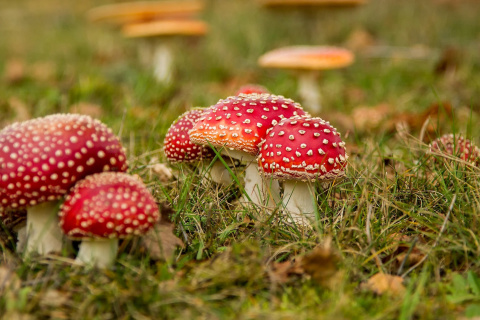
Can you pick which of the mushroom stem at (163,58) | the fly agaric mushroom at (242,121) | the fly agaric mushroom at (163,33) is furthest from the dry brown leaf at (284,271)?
the mushroom stem at (163,58)

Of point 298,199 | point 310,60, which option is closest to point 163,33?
point 310,60

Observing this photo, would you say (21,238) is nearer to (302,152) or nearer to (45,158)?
(45,158)

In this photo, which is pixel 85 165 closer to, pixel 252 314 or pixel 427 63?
pixel 252 314

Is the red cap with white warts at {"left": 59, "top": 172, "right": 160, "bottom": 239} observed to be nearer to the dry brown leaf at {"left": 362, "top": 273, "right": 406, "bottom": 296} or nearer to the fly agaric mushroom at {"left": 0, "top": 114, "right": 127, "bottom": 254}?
the fly agaric mushroom at {"left": 0, "top": 114, "right": 127, "bottom": 254}

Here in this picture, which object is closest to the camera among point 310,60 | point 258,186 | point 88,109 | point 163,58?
point 258,186

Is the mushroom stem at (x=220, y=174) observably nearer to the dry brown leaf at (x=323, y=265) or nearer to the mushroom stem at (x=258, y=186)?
the mushroom stem at (x=258, y=186)

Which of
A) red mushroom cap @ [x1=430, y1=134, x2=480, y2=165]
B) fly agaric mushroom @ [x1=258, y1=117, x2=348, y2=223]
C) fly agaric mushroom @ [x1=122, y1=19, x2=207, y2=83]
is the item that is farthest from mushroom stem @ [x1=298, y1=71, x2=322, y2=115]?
fly agaric mushroom @ [x1=258, y1=117, x2=348, y2=223]
